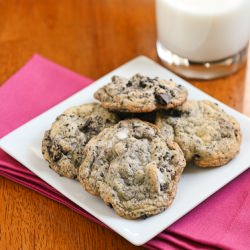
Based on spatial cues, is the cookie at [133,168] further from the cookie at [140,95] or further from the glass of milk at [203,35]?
the glass of milk at [203,35]

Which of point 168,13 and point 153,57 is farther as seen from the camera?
point 153,57

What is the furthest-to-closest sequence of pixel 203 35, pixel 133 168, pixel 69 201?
pixel 203 35 → pixel 69 201 → pixel 133 168

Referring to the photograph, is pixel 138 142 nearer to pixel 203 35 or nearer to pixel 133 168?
pixel 133 168

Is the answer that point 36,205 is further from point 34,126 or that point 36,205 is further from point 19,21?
point 19,21

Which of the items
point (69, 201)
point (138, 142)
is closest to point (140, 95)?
point (138, 142)

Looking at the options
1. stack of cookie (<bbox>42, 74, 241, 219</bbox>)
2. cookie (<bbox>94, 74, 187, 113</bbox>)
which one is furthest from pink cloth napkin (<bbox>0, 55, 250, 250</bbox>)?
cookie (<bbox>94, 74, 187, 113</bbox>)

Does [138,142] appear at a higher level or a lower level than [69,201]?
higher

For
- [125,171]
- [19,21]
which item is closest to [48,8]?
[19,21]
